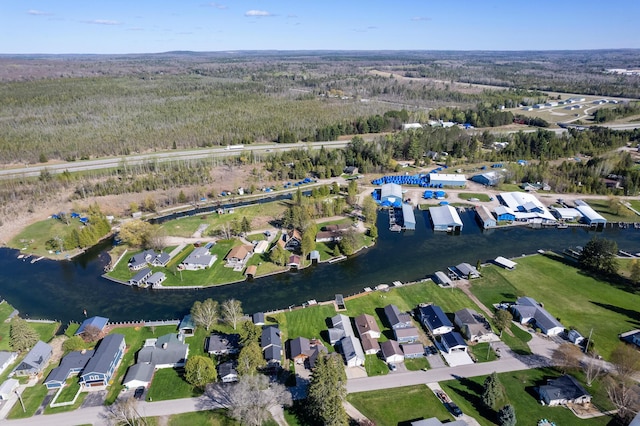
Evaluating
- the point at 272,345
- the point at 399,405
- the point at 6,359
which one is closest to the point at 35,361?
the point at 6,359

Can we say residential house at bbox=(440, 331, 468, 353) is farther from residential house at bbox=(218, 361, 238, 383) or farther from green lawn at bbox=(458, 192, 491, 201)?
green lawn at bbox=(458, 192, 491, 201)

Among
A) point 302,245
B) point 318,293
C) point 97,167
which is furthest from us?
point 97,167

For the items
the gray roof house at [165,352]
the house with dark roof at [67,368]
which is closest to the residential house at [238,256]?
the gray roof house at [165,352]

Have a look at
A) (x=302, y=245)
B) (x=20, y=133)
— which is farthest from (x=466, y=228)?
(x=20, y=133)

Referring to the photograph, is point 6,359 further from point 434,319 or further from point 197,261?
point 434,319

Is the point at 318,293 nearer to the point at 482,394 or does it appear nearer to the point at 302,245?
the point at 302,245

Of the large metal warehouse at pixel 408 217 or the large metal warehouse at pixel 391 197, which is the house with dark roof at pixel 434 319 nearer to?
the large metal warehouse at pixel 408 217
